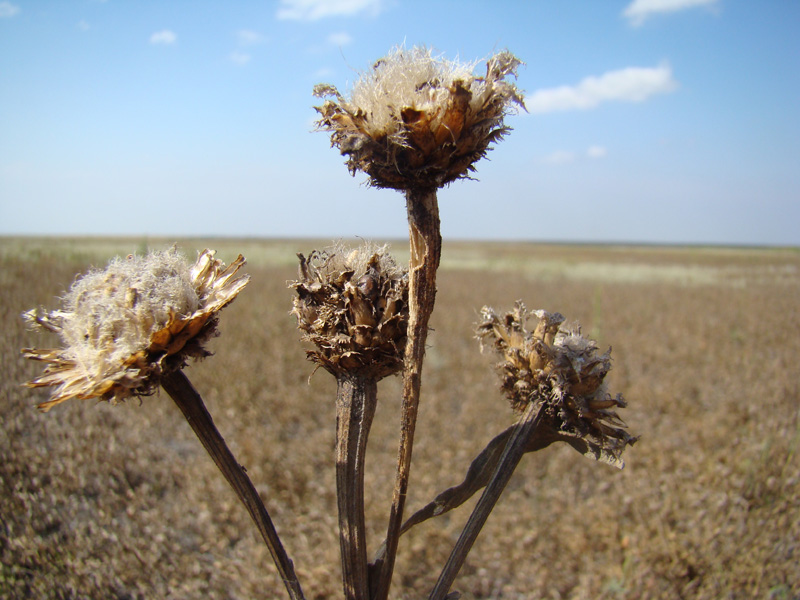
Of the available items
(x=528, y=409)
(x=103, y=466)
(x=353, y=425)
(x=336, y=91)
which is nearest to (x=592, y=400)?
(x=528, y=409)

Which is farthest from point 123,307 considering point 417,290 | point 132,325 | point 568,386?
point 568,386

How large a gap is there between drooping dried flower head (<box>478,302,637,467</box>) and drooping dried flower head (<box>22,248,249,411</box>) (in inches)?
22.4

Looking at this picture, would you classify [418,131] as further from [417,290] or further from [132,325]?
[132,325]

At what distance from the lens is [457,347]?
31.9 feet

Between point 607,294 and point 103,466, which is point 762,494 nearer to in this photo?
point 103,466

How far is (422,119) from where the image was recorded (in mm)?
673

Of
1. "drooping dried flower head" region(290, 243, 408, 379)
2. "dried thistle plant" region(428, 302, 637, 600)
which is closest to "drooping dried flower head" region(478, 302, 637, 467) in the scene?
"dried thistle plant" region(428, 302, 637, 600)

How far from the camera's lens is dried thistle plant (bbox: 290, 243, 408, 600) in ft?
2.75

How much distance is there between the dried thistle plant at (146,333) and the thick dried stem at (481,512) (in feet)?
0.84

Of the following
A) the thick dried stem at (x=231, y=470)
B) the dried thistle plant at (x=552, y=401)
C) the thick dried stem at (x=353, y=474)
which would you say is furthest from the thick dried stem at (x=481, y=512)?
the thick dried stem at (x=231, y=470)

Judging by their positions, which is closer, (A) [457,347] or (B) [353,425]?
(B) [353,425]

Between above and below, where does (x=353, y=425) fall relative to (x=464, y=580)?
above

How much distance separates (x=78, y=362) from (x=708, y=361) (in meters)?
9.93

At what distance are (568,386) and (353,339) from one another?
0.43m
